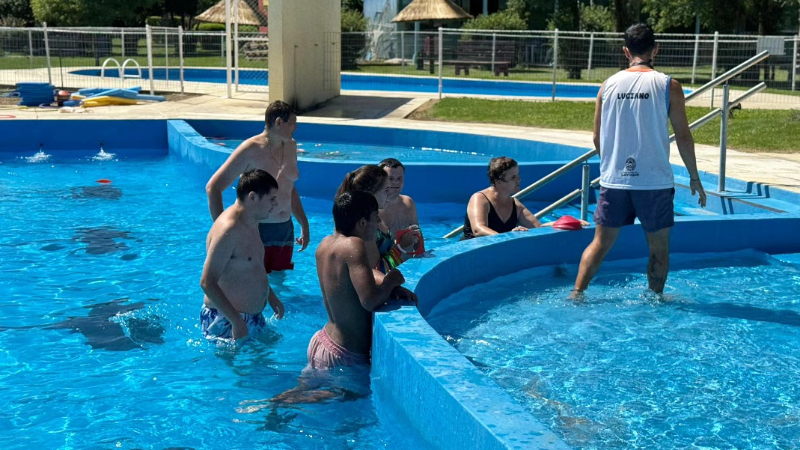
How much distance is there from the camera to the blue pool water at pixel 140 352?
5.02m

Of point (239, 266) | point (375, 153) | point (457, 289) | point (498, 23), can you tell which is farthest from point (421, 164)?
point (498, 23)

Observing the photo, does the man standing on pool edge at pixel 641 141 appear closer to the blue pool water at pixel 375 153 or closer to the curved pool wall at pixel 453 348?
the curved pool wall at pixel 453 348

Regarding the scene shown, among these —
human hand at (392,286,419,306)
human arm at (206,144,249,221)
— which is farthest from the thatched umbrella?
human hand at (392,286,419,306)

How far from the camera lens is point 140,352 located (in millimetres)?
6262

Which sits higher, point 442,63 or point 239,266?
point 442,63

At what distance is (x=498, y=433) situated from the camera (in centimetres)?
362

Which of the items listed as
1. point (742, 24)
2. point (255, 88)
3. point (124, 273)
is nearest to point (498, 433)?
point (124, 273)

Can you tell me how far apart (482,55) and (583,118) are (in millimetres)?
11918

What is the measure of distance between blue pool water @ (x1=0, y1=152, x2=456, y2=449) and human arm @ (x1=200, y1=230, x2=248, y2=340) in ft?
1.33

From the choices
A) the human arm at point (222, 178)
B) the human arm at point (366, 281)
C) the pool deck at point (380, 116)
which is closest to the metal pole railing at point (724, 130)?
the pool deck at point (380, 116)

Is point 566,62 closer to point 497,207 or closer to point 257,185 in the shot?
point 497,207

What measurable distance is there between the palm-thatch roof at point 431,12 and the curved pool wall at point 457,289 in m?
22.4

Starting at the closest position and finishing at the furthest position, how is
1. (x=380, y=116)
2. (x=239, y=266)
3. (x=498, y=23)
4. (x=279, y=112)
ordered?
(x=239, y=266), (x=279, y=112), (x=380, y=116), (x=498, y=23)

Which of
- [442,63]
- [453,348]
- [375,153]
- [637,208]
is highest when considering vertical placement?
[442,63]
